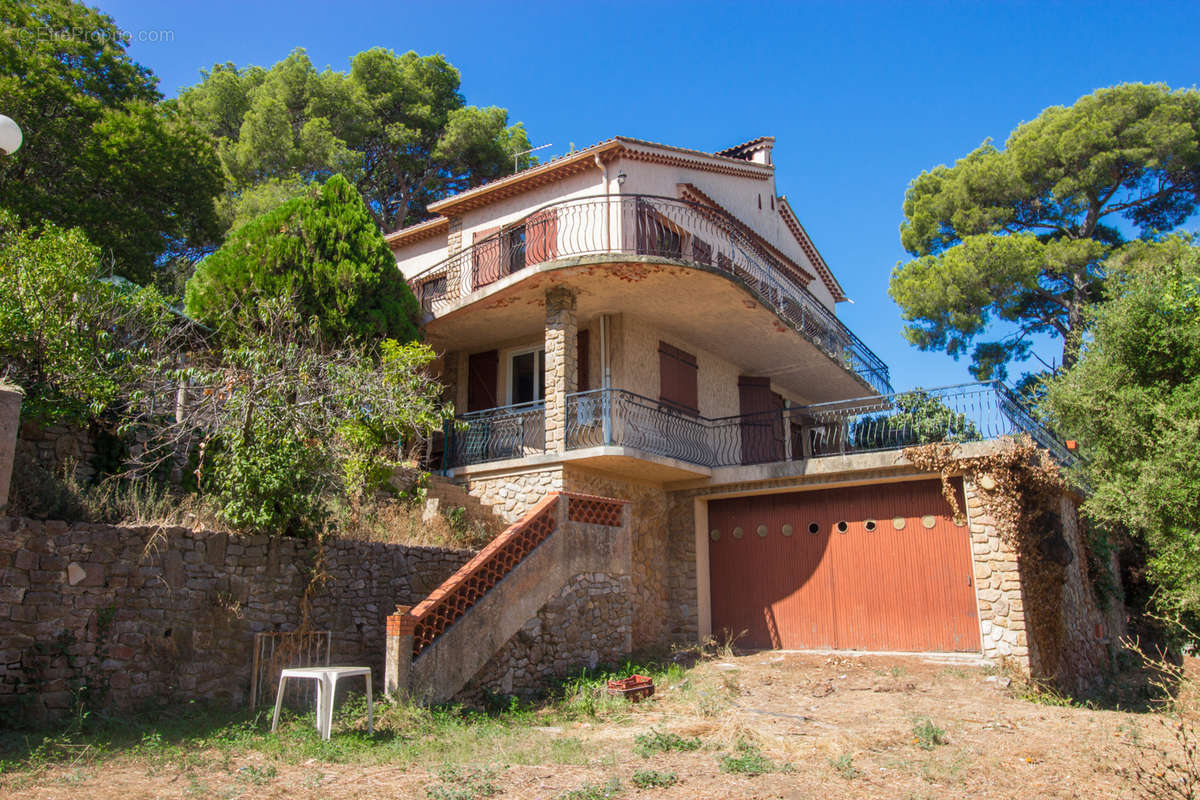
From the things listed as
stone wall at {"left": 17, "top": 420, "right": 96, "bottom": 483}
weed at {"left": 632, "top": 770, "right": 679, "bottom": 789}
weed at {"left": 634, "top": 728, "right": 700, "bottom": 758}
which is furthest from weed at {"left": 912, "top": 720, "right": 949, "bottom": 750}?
stone wall at {"left": 17, "top": 420, "right": 96, "bottom": 483}

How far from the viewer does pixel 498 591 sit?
9078 millimetres

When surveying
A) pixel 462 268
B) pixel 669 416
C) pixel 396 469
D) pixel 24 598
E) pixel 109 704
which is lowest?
pixel 109 704

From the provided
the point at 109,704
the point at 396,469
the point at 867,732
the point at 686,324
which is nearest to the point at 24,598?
the point at 109,704

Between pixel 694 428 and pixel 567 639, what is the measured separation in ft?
17.6

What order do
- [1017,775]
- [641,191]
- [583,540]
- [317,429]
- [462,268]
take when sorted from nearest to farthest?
1. [1017,775]
2. [317,429]
3. [583,540]
4. [641,191]
5. [462,268]

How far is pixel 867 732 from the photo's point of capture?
7.81 meters

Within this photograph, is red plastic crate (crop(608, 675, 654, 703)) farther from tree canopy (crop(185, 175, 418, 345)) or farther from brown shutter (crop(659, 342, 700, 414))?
tree canopy (crop(185, 175, 418, 345))

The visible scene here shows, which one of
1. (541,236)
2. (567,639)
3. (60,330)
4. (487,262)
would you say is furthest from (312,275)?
(567,639)

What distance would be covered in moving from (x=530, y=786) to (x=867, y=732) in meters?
3.69

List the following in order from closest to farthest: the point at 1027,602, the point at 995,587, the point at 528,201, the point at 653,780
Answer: the point at 653,780
the point at 1027,602
the point at 995,587
the point at 528,201

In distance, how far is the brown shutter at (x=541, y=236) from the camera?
46.4 ft

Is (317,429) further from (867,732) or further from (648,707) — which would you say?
(867,732)

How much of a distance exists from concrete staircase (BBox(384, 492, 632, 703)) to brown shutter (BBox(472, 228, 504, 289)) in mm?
5917

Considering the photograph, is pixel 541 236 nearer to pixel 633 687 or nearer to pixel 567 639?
pixel 567 639
